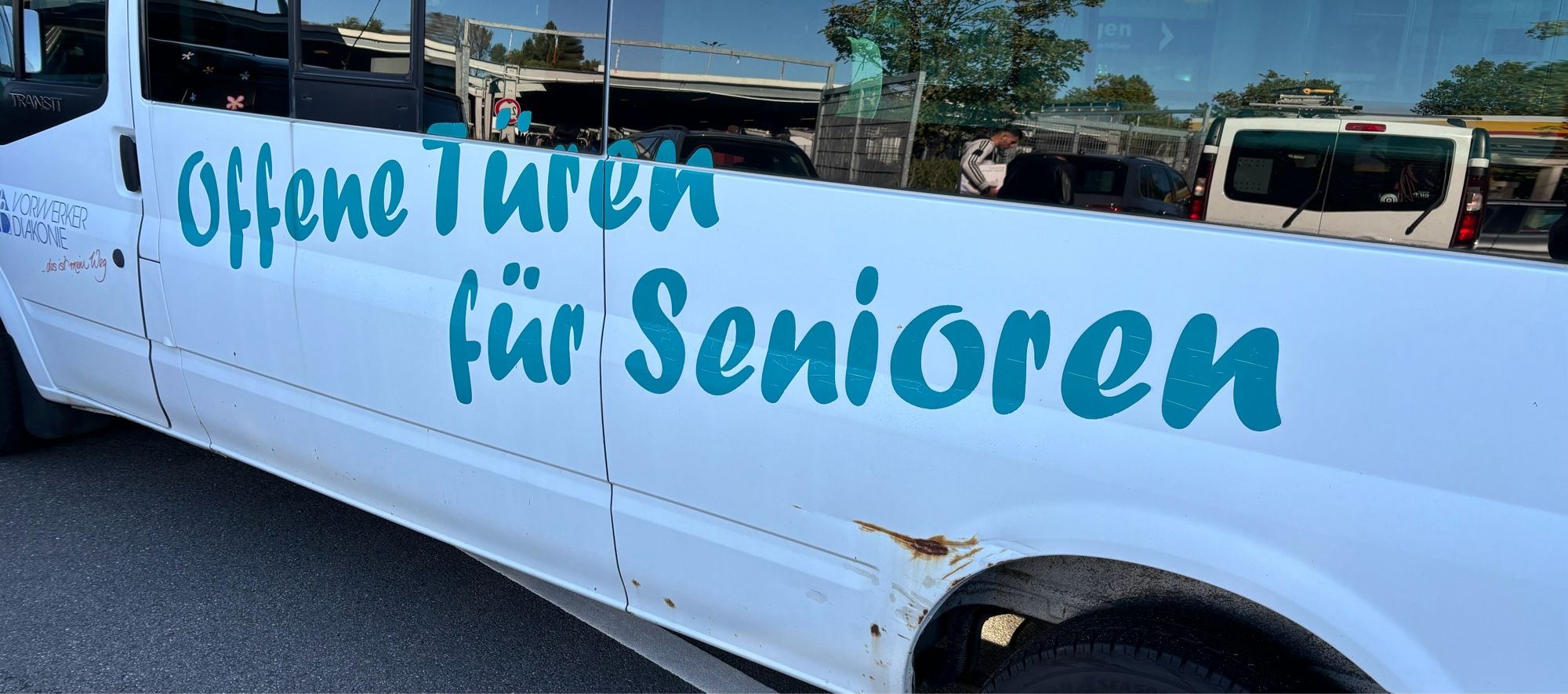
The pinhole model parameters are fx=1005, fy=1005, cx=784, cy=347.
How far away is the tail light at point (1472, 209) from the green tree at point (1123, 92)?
0.49m

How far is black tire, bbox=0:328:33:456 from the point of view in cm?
400

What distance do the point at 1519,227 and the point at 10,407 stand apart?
5.01 metres

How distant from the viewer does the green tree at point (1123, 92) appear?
1.77 meters

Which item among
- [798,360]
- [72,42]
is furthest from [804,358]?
[72,42]

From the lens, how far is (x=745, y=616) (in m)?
2.26

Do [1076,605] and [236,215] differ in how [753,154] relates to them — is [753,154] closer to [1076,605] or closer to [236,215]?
[1076,605]

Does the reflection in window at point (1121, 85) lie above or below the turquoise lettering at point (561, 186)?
above

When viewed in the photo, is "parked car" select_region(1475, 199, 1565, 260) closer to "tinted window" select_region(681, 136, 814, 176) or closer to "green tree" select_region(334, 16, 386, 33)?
"tinted window" select_region(681, 136, 814, 176)

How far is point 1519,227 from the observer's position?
1.48 metres

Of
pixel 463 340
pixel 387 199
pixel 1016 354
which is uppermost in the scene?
pixel 387 199

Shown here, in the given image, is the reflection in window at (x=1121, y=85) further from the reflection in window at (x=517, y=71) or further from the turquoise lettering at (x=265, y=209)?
the turquoise lettering at (x=265, y=209)

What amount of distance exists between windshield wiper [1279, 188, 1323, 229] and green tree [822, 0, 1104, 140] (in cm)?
46

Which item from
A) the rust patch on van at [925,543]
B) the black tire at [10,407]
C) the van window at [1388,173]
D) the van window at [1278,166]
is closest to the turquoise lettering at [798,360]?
the rust patch on van at [925,543]

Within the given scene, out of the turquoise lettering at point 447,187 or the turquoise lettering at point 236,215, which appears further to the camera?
the turquoise lettering at point 236,215
